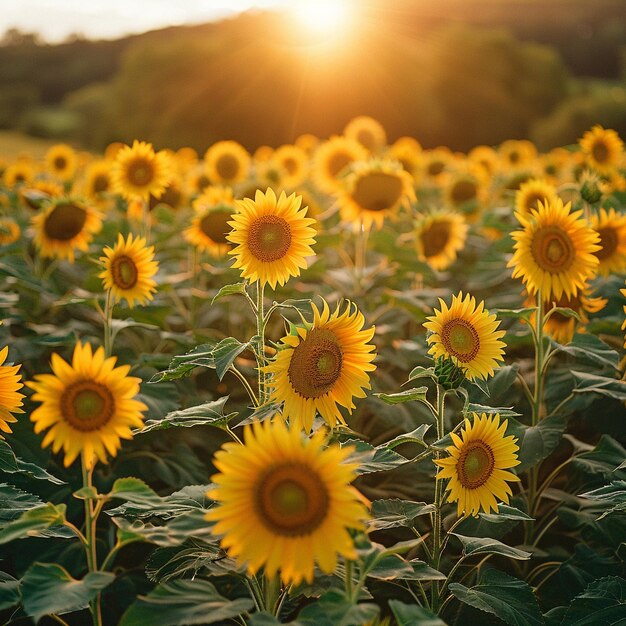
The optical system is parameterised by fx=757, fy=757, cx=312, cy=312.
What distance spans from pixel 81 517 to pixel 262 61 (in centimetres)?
2168

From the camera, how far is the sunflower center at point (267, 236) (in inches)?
91.3

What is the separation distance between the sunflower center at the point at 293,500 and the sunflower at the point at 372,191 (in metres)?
2.81

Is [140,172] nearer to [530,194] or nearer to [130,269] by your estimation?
[130,269]

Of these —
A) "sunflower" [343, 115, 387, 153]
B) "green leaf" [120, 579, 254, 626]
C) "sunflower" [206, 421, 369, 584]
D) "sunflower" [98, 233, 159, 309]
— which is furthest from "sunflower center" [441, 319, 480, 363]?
"sunflower" [343, 115, 387, 153]

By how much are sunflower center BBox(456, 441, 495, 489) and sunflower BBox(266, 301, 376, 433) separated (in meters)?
0.32

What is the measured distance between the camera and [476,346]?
2354 millimetres

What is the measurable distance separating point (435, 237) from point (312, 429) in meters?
2.42

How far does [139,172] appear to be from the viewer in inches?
169

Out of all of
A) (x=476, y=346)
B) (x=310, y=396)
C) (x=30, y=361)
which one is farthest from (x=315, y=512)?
(x=30, y=361)

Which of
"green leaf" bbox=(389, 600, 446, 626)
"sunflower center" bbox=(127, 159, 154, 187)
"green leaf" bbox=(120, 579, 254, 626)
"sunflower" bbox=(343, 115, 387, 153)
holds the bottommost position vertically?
"green leaf" bbox=(120, 579, 254, 626)

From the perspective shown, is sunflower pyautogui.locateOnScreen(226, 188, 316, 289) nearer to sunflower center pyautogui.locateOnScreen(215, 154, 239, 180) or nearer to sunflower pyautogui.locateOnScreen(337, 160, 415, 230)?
sunflower pyautogui.locateOnScreen(337, 160, 415, 230)

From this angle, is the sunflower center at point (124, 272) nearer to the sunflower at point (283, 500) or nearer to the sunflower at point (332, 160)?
the sunflower at point (283, 500)

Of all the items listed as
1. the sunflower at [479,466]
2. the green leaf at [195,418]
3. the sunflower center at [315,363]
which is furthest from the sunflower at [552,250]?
the green leaf at [195,418]

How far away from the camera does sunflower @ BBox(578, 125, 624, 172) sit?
505 cm
